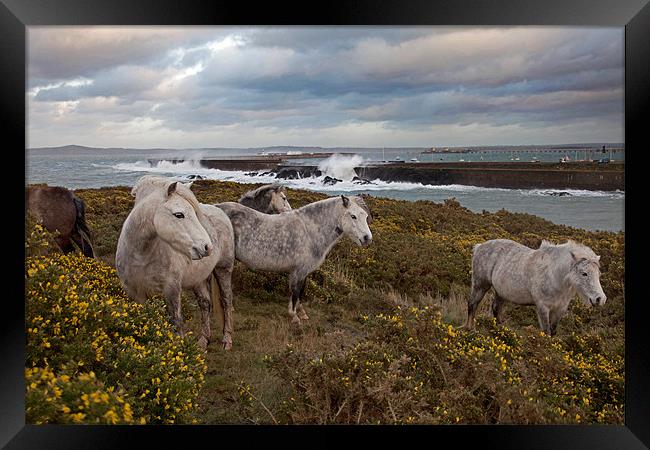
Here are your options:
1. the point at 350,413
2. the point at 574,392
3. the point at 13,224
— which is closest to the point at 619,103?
the point at 574,392

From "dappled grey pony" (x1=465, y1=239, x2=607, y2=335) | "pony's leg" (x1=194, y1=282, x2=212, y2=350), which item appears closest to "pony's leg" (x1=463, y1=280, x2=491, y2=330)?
"dappled grey pony" (x1=465, y1=239, x2=607, y2=335)

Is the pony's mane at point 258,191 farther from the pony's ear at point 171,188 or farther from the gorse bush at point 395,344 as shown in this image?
the pony's ear at point 171,188

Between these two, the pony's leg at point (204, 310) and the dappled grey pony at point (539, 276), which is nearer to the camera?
the dappled grey pony at point (539, 276)

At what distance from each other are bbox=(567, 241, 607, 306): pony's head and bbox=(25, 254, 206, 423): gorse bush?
3.35 metres

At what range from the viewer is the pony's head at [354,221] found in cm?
461

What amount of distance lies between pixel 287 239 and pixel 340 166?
0.91m

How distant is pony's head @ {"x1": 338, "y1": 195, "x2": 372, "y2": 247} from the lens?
4605 millimetres

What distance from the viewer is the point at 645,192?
3932 mm

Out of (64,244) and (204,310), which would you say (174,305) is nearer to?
(204,310)

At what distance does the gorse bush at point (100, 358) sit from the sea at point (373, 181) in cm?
105

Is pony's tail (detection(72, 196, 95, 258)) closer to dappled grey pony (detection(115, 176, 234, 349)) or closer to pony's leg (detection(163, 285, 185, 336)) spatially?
dappled grey pony (detection(115, 176, 234, 349))

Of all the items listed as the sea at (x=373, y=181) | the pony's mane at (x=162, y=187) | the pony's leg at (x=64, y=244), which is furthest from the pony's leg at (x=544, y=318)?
the pony's leg at (x=64, y=244)

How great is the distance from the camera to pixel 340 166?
15.9 feet

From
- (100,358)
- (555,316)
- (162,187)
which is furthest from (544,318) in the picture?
(100,358)
